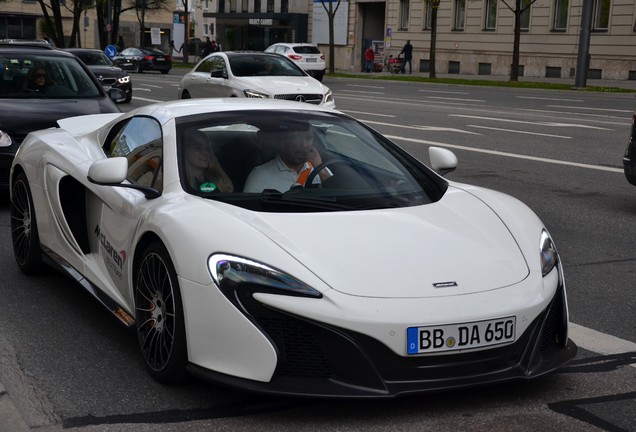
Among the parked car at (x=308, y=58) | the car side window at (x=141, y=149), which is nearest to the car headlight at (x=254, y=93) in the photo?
the car side window at (x=141, y=149)

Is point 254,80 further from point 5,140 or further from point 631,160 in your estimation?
point 631,160

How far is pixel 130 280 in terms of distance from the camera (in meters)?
4.89

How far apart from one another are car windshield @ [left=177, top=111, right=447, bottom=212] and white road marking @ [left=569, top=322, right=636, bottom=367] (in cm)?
103

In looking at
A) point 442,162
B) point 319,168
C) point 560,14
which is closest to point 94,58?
point 442,162

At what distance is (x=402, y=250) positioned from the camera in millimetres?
4379

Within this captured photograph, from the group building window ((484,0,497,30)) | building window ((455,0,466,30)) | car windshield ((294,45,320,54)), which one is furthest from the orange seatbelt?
building window ((455,0,466,30))

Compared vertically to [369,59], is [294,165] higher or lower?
higher

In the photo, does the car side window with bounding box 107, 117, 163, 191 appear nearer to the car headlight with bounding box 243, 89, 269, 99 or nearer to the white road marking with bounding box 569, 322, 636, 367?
the white road marking with bounding box 569, 322, 636, 367

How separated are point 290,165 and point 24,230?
2.31 metres

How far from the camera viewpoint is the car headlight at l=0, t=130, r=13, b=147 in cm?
918

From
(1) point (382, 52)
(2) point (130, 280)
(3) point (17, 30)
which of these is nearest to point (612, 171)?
(2) point (130, 280)

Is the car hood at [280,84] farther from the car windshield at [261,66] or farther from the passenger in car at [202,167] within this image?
the passenger in car at [202,167]

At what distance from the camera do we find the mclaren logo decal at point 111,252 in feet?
16.7

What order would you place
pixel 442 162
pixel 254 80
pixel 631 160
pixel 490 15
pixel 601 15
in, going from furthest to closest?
pixel 490 15
pixel 601 15
pixel 254 80
pixel 631 160
pixel 442 162
